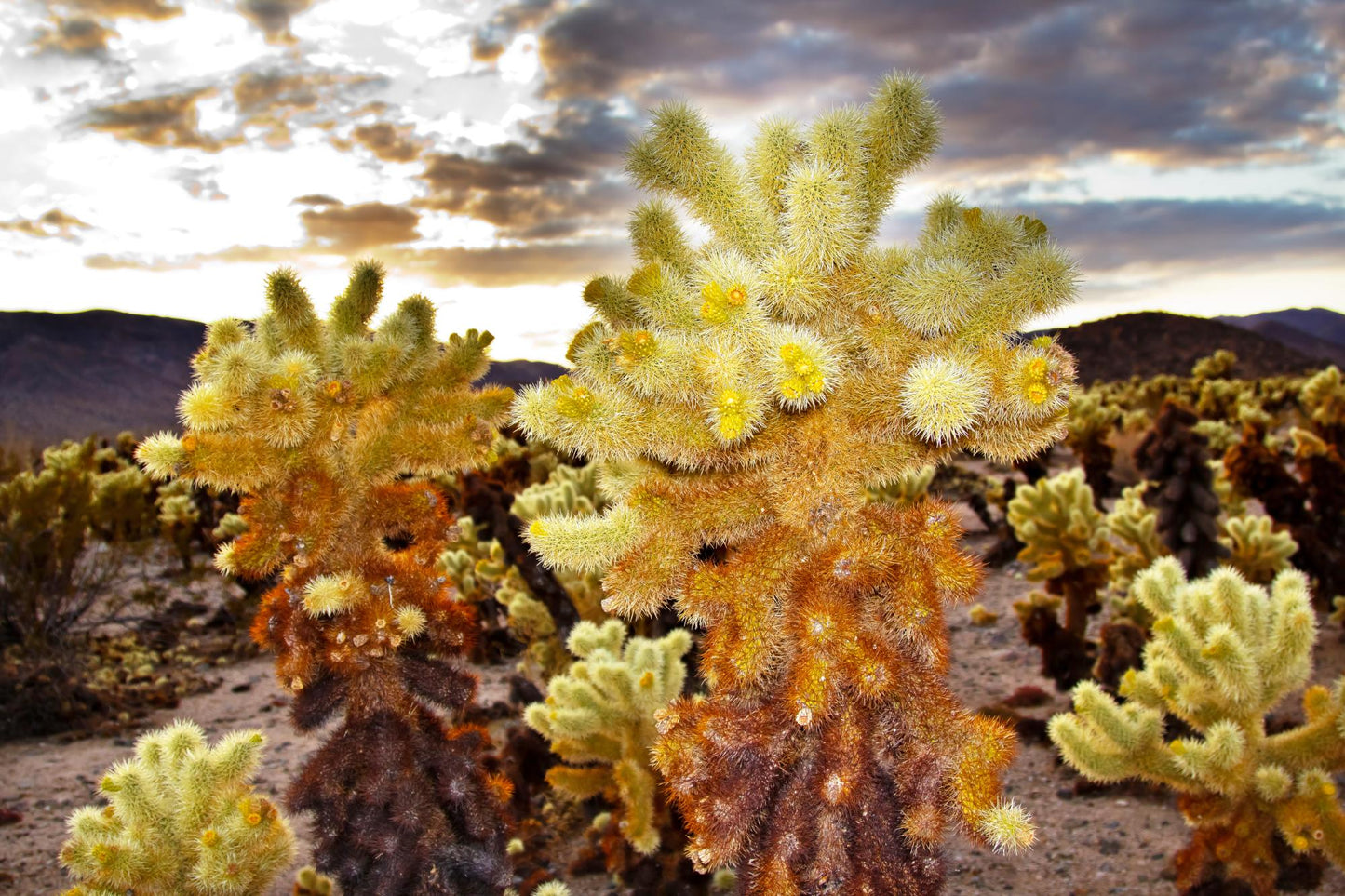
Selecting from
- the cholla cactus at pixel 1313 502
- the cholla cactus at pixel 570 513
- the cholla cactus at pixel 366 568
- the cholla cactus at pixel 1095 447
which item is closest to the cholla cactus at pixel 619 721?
the cholla cactus at pixel 366 568

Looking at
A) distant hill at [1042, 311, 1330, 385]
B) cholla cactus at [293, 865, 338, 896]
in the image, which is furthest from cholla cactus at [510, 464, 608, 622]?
distant hill at [1042, 311, 1330, 385]

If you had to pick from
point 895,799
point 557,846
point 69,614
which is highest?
point 895,799

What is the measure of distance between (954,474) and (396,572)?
1430 cm

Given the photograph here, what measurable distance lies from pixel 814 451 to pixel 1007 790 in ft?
15.1

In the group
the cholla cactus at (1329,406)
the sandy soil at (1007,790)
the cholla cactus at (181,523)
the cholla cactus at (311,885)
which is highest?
the cholla cactus at (1329,406)

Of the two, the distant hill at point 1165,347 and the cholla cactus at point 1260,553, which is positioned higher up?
the distant hill at point 1165,347

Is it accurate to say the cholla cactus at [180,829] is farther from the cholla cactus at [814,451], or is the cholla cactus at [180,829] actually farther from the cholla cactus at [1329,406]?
the cholla cactus at [1329,406]

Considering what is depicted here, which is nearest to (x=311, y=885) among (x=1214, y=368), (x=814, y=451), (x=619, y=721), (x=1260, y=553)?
(x=619, y=721)

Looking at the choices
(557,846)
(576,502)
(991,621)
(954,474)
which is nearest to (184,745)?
(557,846)

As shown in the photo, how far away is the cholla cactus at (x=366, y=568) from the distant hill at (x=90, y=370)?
47053 mm

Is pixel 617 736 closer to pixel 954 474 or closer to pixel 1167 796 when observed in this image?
pixel 1167 796

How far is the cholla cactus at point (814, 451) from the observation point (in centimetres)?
236

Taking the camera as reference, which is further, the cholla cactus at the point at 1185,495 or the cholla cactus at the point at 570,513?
the cholla cactus at the point at 1185,495

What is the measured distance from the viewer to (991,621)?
31.1ft
